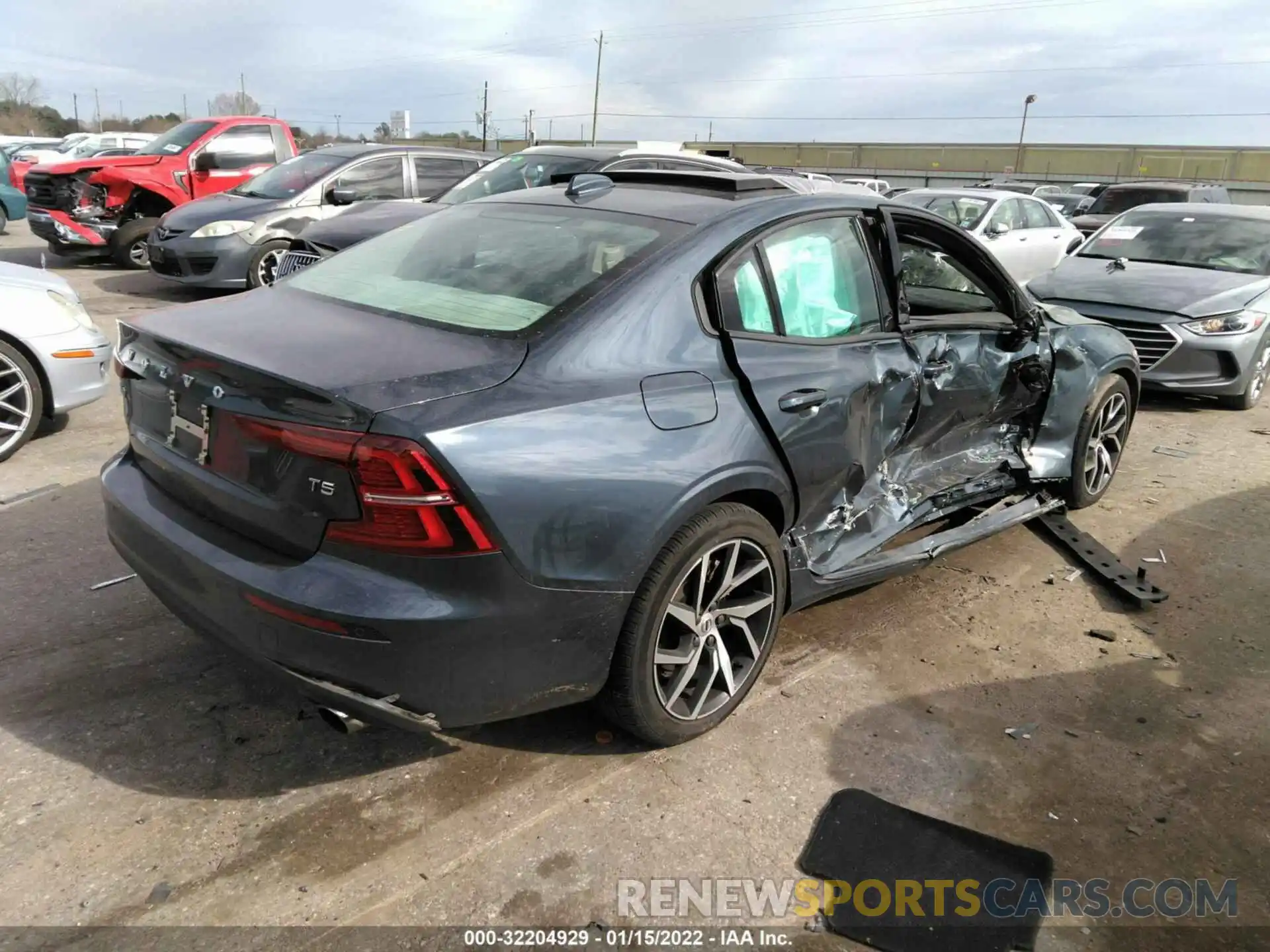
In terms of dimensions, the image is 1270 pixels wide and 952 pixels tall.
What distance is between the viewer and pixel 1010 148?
53312 mm

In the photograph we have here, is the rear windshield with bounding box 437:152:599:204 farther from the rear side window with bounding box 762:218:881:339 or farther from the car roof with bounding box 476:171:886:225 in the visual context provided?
the rear side window with bounding box 762:218:881:339

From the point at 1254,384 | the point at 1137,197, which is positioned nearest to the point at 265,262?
the point at 1254,384

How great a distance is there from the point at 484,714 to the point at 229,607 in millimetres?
709

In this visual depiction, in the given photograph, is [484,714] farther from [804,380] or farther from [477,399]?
[804,380]

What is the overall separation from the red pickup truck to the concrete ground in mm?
9293

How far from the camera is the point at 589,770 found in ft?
9.12

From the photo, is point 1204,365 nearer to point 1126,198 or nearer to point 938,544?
point 938,544

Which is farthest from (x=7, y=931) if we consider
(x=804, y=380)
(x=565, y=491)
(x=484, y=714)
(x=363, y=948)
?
(x=804, y=380)

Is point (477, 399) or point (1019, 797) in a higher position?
point (477, 399)

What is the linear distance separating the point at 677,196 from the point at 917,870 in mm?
2355

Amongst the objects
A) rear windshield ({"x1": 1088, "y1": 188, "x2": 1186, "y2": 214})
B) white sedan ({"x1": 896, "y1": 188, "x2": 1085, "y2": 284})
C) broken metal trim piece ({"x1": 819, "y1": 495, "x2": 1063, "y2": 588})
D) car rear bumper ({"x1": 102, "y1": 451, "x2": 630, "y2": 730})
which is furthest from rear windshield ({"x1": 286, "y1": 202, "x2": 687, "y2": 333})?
rear windshield ({"x1": 1088, "y1": 188, "x2": 1186, "y2": 214})

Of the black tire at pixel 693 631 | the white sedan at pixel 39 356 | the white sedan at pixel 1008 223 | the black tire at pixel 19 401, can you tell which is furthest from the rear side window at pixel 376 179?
the black tire at pixel 693 631

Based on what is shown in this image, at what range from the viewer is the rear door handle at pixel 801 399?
2.94 meters

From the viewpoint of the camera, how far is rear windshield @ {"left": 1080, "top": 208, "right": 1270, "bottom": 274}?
8055 millimetres
